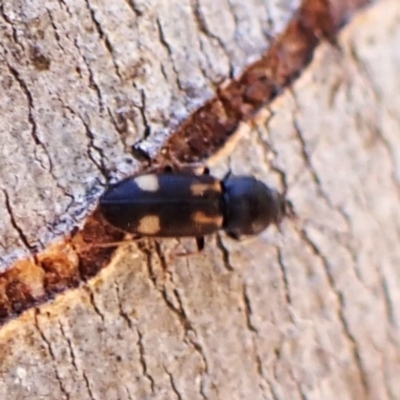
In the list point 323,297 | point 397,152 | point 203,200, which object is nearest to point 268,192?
point 203,200

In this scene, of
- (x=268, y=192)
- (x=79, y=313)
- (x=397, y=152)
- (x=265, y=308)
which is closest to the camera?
(x=79, y=313)

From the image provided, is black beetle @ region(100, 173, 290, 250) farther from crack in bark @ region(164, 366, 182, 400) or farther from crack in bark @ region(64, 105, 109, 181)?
crack in bark @ region(164, 366, 182, 400)

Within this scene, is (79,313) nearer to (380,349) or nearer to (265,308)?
(265,308)

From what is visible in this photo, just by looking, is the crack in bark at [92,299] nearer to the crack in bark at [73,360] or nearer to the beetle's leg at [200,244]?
the crack in bark at [73,360]

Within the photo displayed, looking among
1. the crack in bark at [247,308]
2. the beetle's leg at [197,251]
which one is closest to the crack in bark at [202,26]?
the beetle's leg at [197,251]

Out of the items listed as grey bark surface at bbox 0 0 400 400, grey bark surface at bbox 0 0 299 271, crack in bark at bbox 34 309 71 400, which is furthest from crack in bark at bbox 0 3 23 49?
crack in bark at bbox 34 309 71 400

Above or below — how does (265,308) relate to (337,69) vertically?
below

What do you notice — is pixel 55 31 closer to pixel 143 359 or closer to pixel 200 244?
pixel 200 244
